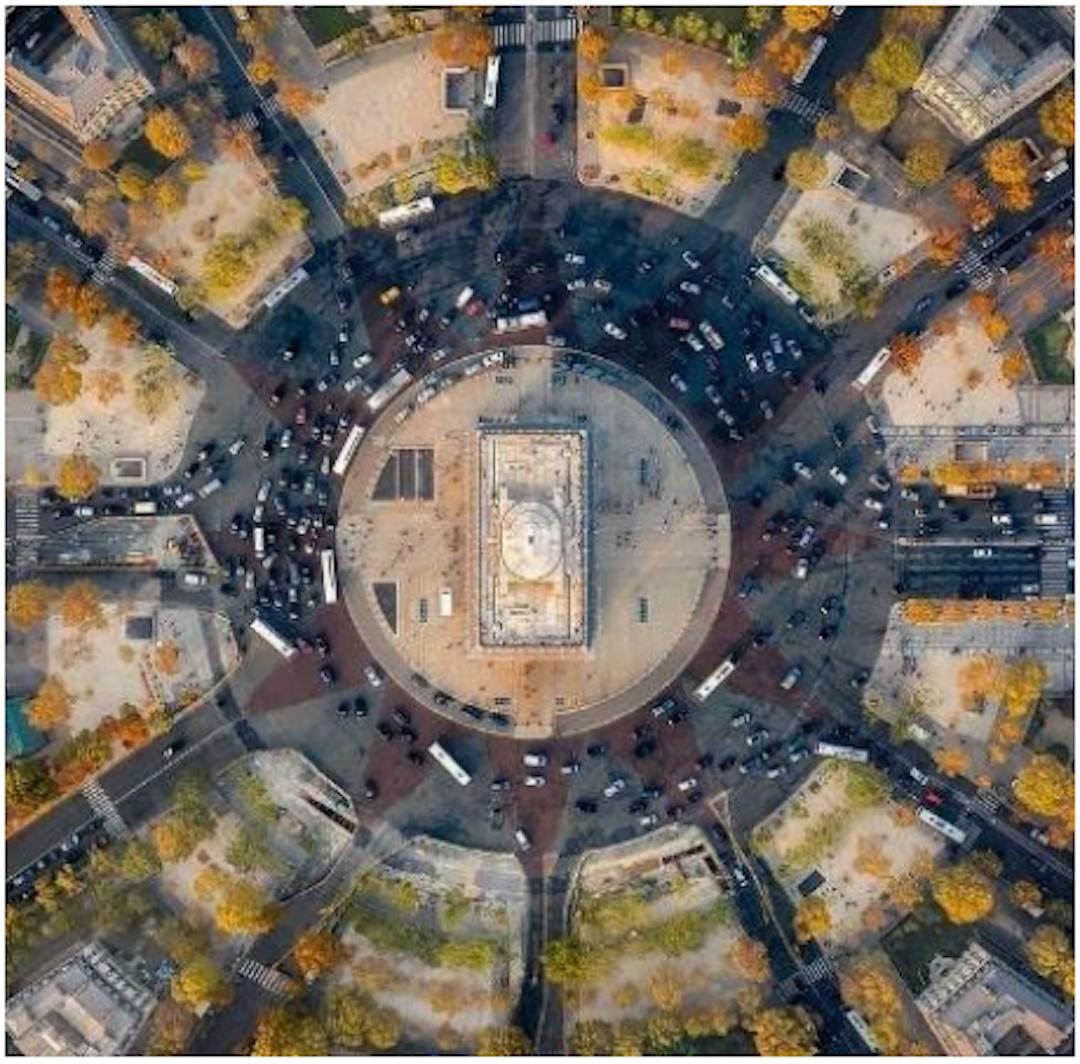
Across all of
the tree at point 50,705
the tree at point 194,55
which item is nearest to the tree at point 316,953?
Result: the tree at point 50,705

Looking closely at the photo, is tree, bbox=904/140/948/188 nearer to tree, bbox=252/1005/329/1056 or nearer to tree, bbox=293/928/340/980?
tree, bbox=293/928/340/980

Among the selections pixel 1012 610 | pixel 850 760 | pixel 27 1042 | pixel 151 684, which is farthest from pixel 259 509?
pixel 1012 610

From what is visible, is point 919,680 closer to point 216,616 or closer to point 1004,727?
point 1004,727

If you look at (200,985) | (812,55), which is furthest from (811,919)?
(812,55)

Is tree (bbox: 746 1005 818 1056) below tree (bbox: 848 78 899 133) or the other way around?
below

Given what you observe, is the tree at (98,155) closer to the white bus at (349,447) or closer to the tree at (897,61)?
the white bus at (349,447)

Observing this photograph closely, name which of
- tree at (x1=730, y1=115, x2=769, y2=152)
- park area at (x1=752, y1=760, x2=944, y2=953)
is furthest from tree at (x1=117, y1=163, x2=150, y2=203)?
park area at (x1=752, y1=760, x2=944, y2=953)
